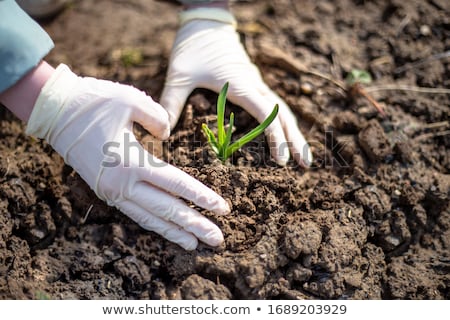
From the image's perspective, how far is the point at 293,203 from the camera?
6.40 feet

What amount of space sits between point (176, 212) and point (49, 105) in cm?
64

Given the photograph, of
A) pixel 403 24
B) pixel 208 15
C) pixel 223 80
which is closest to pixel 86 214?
pixel 223 80

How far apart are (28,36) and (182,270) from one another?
106 cm

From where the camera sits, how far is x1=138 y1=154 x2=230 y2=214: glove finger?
1.81 metres

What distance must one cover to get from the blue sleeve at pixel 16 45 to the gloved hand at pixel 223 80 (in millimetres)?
561

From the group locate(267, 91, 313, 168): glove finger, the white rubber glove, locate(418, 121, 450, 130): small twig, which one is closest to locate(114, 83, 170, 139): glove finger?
the white rubber glove

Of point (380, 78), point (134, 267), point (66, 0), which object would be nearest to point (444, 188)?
point (380, 78)

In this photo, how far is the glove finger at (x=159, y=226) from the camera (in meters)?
1.82

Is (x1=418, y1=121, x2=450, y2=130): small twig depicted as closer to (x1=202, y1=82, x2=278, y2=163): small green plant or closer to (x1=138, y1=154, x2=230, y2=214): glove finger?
(x1=202, y1=82, x2=278, y2=163): small green plant

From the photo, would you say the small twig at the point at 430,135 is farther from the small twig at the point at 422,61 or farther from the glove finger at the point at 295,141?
the glove finger at the point at 295,141

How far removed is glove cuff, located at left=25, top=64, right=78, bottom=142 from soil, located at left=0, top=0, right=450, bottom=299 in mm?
255

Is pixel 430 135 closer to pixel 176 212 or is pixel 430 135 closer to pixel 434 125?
pixel 434 125

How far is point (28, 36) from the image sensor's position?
5.99 ft

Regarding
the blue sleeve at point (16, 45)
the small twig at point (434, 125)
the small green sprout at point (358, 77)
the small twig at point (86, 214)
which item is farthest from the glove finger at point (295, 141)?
the blue sleeve at point (16, 45)
